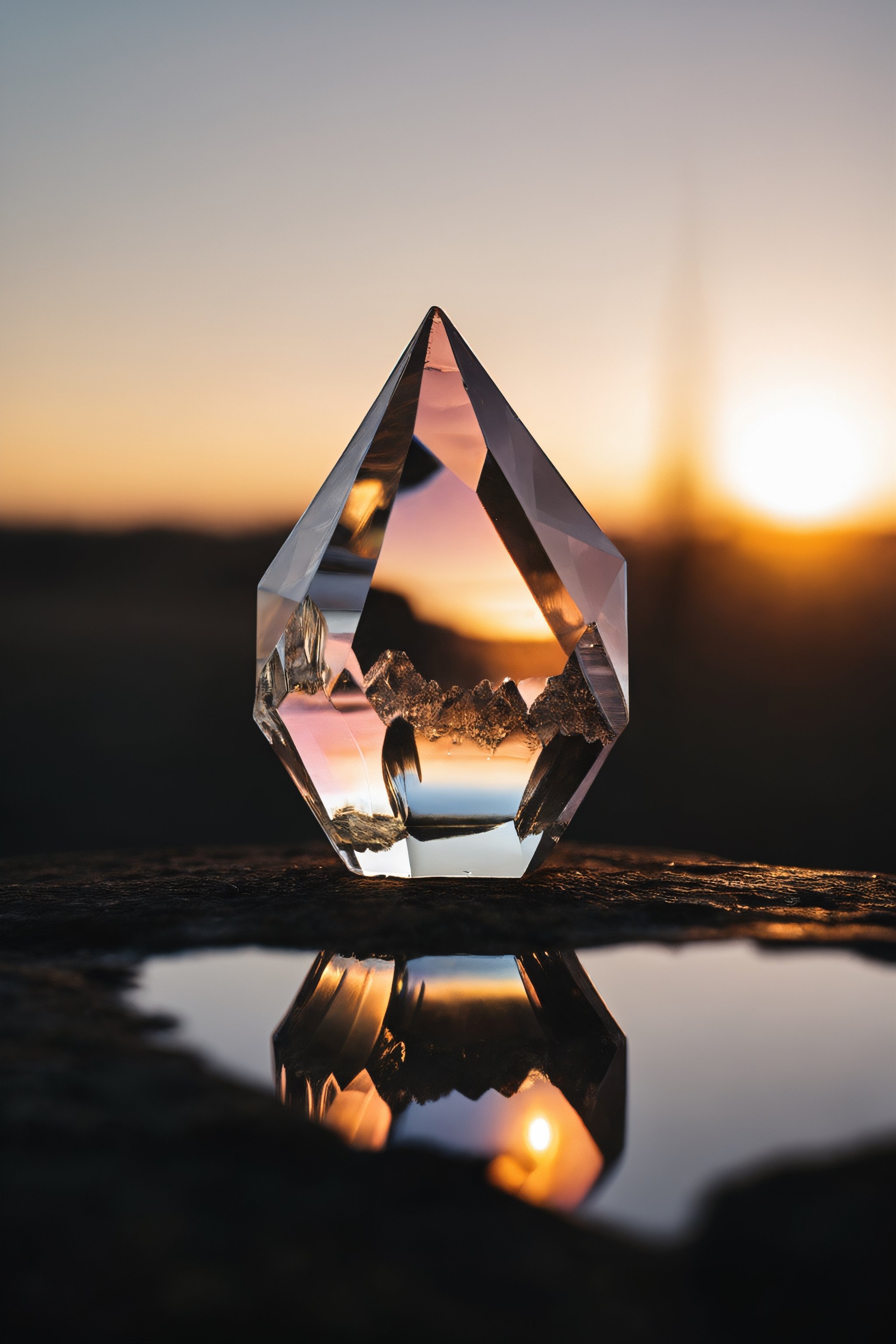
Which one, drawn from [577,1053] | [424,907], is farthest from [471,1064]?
[424,907]

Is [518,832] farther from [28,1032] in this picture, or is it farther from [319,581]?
[28,1032]

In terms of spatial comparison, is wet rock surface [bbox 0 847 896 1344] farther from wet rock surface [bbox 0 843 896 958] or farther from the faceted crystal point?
the faceted crystal point

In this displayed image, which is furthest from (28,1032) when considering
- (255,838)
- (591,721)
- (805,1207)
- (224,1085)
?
(255,838)

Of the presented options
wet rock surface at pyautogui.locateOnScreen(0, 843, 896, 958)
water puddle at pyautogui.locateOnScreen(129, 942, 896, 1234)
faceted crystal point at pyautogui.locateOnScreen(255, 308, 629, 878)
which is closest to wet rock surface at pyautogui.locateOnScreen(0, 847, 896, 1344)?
water puddle at pyautogui.locateOnScreen(129, 942, 896, 1234)

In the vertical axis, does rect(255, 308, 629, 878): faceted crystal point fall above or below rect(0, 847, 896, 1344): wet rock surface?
above

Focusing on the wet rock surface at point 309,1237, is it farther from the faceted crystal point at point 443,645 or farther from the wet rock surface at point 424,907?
the faceted crystal point at point 443,645

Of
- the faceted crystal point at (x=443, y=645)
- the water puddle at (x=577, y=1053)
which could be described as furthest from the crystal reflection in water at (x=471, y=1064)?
the faceted crystal point at (x=443, y=645)
